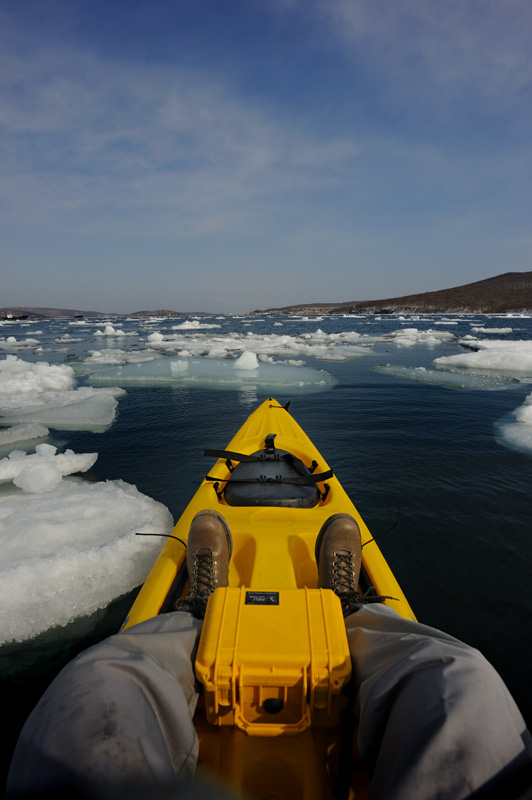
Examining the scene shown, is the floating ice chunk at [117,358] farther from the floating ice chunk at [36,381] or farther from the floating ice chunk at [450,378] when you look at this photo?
the floating ice chunk at [450,378]

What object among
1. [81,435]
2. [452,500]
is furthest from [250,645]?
[81,435]

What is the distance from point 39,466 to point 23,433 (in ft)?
11.2

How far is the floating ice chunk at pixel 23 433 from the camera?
7.85 metres

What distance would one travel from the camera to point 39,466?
5.44 meters

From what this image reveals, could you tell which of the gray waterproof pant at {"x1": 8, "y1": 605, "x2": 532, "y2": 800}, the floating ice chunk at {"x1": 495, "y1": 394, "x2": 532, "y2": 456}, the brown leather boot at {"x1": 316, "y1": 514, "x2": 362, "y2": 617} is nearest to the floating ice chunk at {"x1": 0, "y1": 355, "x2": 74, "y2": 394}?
the brown leather boot at {"x1": 316, "y1": 514, "x2": 362, "y2": 617}

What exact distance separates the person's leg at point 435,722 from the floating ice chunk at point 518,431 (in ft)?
22.9

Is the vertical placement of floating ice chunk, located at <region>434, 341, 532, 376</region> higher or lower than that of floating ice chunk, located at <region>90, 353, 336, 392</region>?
higher

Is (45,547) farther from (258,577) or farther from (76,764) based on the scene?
(76,764)

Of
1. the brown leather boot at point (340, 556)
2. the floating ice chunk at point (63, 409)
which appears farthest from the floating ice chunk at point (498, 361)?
the brown leather boot at point (340, 556)

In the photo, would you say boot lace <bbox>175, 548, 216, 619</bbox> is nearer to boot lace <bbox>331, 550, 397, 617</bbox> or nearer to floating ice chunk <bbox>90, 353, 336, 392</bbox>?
boot lace <bbox>331, 550, 397, 617</bbox>

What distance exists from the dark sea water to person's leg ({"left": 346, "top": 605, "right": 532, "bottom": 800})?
2111 mm

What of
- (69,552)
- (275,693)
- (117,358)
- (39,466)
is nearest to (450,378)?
(39,466)

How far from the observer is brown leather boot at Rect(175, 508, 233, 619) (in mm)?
2586

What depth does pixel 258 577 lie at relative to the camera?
2859 millimetres
